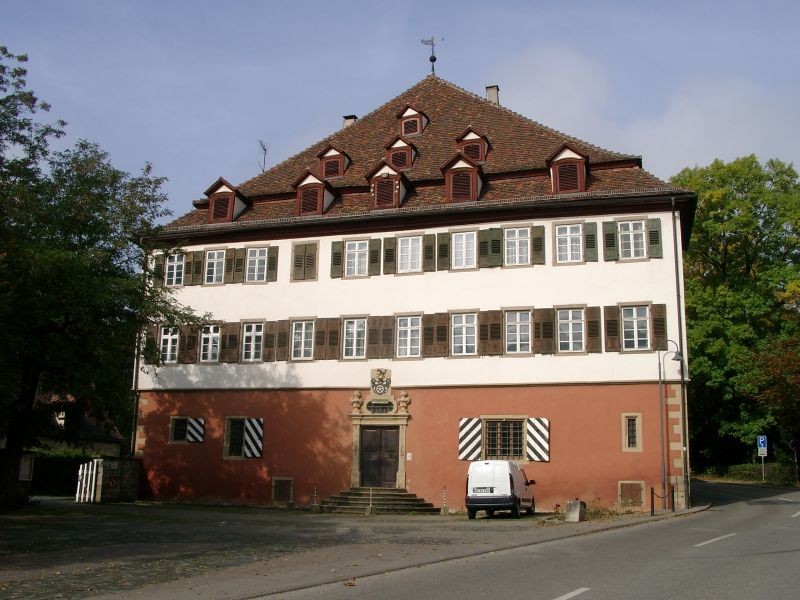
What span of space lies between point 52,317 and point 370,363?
10301mm

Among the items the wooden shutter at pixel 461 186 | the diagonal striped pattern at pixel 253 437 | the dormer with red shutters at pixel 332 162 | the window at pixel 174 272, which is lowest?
the diagonal striped pattern at pixel 253 437

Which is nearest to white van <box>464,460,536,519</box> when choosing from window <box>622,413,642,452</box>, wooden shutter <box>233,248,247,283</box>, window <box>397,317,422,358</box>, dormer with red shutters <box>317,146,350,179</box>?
window <box>622,413,642,452</box>

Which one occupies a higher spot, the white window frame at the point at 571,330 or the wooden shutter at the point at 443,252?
the wooden shutter at the point at 443,252

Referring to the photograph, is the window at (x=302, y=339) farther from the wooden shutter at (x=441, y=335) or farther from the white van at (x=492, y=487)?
the white van at (x=492, y=487)

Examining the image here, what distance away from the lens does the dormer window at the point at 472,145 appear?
30125mm

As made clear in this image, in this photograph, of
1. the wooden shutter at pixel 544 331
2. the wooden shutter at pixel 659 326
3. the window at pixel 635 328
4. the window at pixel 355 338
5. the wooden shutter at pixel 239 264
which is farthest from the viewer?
the wooden shutter at pixel 239 264

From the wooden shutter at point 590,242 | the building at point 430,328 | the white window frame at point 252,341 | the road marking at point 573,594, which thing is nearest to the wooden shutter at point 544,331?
the building at point 430,328

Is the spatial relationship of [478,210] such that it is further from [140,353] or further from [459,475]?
[140,353]

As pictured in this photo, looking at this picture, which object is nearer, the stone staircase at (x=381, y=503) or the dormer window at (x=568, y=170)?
the stone staircase at (x=381, y=503)

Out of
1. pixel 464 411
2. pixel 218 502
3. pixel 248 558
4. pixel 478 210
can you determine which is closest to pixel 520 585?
pixel 248 558

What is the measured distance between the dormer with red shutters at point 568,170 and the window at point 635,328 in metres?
4.27

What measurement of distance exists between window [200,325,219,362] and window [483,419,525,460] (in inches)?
395

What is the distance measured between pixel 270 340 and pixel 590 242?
36.8ft

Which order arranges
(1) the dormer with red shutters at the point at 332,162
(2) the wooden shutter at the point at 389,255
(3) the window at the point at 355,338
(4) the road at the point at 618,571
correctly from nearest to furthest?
(4) the road at the point at 618,571 < (3) the window at the point at 355,338 < (2) the wooden shutter at the point at 389,255 < (1) the dormer with red shutters at the point at 332,162
